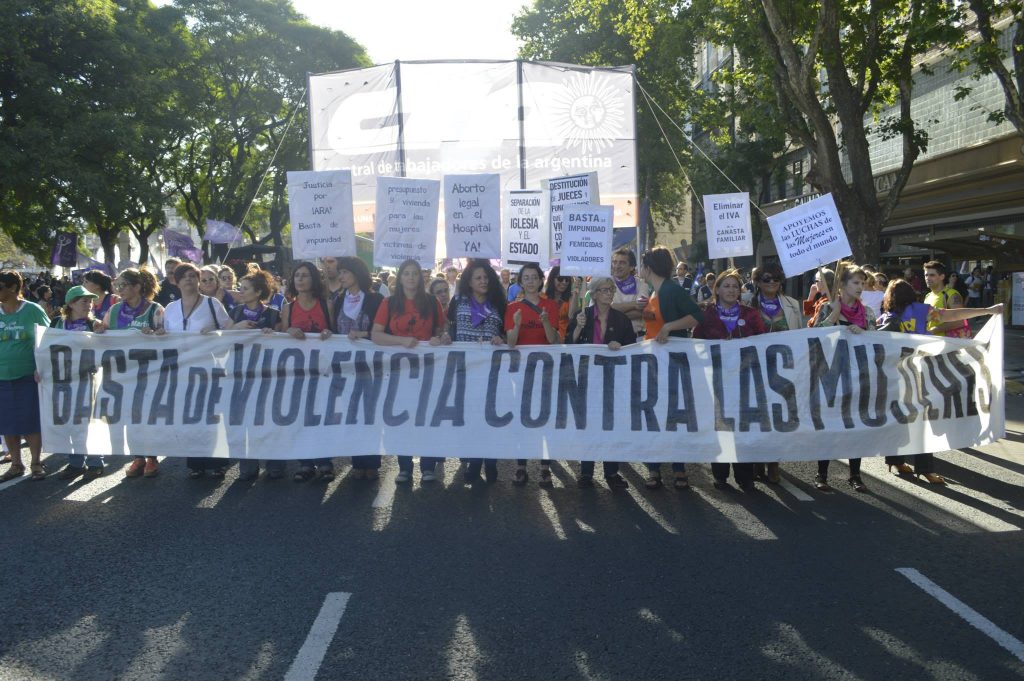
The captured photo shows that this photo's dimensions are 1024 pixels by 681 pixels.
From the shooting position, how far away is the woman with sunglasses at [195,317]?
7.68m

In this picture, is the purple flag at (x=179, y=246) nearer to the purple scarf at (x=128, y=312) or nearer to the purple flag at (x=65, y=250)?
the purple flag at (x=65, y=250)

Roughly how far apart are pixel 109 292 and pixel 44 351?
3.39ft

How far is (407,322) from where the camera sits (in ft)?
24.3

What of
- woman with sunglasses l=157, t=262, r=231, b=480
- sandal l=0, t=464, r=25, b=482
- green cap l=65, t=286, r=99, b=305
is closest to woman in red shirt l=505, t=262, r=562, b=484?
woman with sunglasses l=157, t=262, r=231, b=480

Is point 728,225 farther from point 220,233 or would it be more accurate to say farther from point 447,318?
point 220,233

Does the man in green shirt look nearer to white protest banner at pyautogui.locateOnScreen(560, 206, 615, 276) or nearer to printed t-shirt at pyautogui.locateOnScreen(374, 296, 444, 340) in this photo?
printed t-shirt at pyautogui.locateOnScreen(374, 296, 444, 340)

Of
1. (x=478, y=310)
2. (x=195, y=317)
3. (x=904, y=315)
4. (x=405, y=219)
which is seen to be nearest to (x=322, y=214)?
(x=405, y=219)

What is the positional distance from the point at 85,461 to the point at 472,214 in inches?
155

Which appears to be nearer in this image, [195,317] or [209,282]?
[195,317]

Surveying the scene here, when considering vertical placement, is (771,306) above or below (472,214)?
below

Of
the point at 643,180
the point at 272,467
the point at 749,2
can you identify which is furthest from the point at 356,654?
the point at 643,180

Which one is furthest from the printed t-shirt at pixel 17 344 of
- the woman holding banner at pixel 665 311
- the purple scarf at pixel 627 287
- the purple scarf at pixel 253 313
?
the purple scarf at pixel 627 287

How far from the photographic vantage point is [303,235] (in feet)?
27.9

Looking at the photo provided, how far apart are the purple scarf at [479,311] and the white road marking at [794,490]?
2546mm
